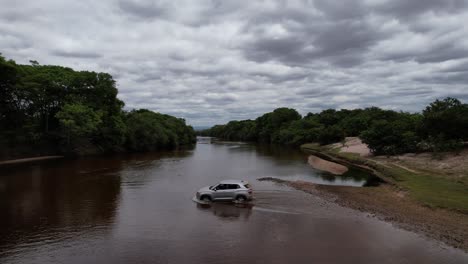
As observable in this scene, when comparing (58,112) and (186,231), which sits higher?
(58,112)

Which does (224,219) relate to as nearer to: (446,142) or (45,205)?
(45,205)

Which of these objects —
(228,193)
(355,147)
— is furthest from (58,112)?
(355,147)

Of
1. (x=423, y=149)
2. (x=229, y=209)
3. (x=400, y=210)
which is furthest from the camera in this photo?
(x=423, y=149)

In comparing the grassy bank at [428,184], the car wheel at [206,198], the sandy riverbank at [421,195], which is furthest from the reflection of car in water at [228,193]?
the grassy bank at [428,184]

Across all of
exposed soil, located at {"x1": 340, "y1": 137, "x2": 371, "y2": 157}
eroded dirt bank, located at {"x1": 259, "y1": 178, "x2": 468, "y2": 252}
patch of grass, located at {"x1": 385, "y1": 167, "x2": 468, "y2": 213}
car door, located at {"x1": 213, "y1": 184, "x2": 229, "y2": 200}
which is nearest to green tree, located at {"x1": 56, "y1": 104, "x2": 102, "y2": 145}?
car door, located at {"x1": 213, "y1": 184, "x2": 229, "y2": 200}

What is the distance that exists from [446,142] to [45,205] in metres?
56.2

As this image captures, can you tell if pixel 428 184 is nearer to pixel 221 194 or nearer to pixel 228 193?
pixel 228 193

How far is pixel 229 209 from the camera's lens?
2491 centimetres

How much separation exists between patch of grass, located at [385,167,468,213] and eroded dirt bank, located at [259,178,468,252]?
994 millimetres

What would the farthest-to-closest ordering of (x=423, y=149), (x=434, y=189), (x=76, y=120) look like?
1. (x=76, y=120)
2. (x=423, y=149)
3. (x=434, y=189)

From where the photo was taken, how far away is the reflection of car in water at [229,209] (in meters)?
23.2

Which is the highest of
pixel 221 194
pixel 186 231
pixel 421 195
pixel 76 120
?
pixel 76 120

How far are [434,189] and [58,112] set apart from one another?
69.1 metres

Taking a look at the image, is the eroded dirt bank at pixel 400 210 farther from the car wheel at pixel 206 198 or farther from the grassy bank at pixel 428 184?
the car wheel at pixel 206 198
